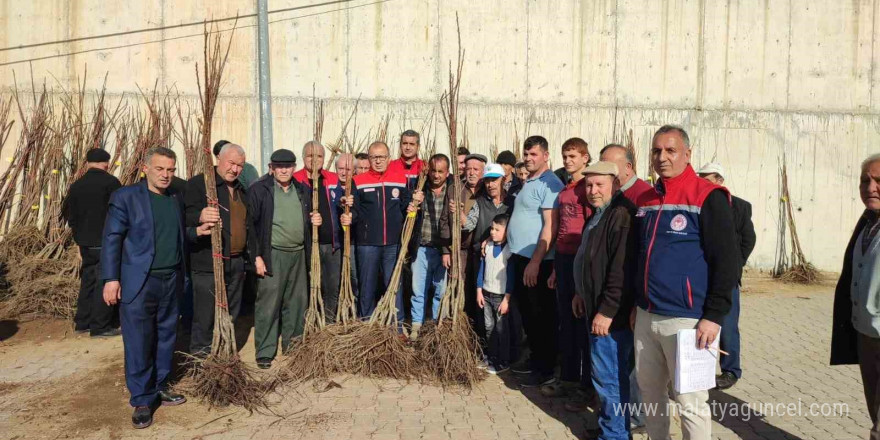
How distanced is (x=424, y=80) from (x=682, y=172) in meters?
5.44

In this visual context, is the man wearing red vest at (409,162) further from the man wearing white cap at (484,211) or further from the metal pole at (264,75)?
the metal pole at (264,75)

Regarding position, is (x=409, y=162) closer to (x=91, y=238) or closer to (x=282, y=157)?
(x=282, y=157)

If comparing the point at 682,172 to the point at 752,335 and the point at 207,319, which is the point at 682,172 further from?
the point at 752,335

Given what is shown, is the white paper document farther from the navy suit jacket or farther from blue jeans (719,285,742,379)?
the navy suit jacket

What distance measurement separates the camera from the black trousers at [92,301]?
18.2 ft

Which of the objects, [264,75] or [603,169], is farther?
[264,75]

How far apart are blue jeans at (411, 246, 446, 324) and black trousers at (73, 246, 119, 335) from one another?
2744 mm

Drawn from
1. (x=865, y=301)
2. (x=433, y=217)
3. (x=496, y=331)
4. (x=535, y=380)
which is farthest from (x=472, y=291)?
(x=865, y=301)

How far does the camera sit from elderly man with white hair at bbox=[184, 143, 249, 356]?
442 centimetres

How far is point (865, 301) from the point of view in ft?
9.20

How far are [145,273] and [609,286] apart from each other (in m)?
2.70

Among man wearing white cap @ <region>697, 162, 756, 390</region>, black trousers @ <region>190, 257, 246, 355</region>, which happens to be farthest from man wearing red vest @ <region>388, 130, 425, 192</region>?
man wearing white cap @ <region>697, 162, 756, 390</region>

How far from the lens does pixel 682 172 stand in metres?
2.86

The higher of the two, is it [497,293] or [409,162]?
[409,162]
